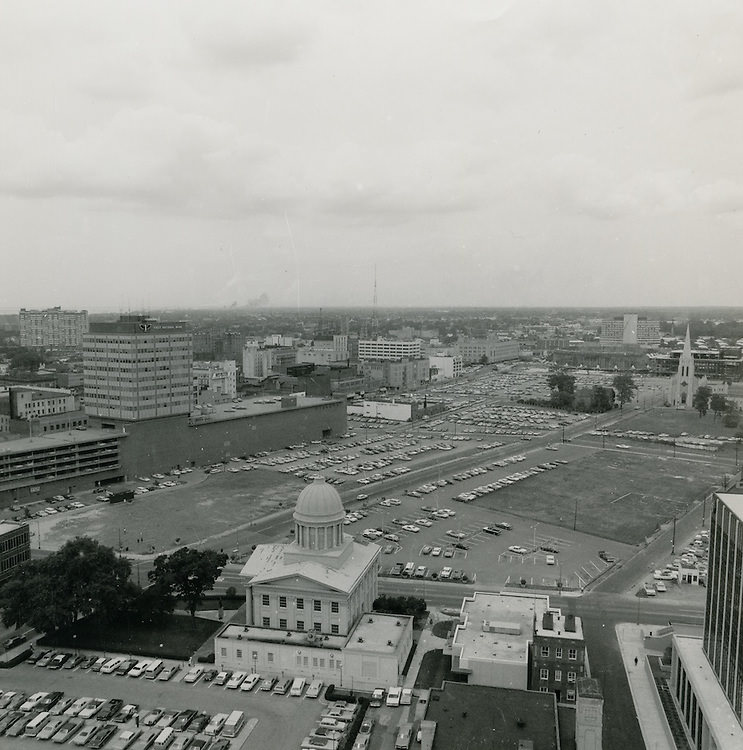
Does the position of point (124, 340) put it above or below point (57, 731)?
above

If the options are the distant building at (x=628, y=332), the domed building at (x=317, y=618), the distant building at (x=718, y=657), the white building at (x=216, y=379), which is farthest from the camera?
the distant building at (x=628, y=332)

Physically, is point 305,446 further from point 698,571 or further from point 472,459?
point 698,571

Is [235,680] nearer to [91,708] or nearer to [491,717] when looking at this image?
[91,708]

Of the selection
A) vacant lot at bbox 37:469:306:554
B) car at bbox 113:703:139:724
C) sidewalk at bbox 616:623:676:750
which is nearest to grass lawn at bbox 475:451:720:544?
sidewalk at bbox 616:623:676:750

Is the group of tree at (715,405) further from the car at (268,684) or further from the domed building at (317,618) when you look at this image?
the car at (268,684)

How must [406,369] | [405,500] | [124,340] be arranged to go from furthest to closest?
[406,369]
[124,340]
[405,500]

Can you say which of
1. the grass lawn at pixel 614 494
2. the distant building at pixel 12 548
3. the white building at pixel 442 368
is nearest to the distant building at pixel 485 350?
the white building at pixel 442 368

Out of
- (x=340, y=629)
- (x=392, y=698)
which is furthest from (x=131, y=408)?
(x=392, y=698)

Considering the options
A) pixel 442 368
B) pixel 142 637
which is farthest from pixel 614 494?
pixel 442 368
